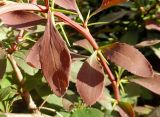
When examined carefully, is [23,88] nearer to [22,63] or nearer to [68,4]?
[22,63]

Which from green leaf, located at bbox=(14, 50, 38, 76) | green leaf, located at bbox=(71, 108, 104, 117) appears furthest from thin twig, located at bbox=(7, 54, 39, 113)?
green leaf, located at bbox=(71, 108, 104, 117)

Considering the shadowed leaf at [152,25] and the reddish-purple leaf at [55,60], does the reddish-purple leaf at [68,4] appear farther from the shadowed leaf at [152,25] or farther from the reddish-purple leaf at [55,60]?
the shadowed leaf at [152,25]

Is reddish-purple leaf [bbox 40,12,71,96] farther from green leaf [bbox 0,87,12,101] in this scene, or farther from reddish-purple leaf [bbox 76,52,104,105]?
green leaf [bbox 0,87,12,101]

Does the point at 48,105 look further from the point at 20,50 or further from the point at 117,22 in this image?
the point at 117,22

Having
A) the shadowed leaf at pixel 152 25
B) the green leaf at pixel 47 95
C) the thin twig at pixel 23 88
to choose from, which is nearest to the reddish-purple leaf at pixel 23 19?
the thin twig at pixel 23 88

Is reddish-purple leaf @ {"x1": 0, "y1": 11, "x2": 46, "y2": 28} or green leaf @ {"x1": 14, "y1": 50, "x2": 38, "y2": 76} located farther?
green leaf @ {"x1": 14, "y1": 50, "x2": 38, "y2": 76}

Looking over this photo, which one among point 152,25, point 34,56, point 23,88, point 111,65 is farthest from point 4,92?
point 152,25
